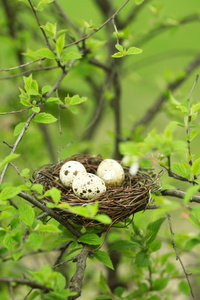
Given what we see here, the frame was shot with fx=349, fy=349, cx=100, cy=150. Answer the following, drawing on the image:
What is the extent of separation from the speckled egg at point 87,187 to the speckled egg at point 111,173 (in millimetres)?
99

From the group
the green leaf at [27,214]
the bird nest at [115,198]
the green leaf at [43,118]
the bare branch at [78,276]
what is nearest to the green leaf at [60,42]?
the green leaf at [43,118]

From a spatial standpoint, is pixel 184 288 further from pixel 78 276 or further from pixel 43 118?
pixel 43 118

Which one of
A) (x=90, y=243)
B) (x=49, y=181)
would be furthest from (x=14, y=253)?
(x=49, y=181)

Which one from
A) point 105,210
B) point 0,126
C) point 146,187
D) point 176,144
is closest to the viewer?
point 176,144

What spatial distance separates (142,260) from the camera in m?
1.24

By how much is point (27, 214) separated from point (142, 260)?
52cm

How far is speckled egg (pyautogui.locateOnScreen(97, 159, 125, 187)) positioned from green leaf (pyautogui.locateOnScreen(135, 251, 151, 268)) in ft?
1.18

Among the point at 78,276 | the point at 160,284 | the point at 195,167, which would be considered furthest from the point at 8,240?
the point at 160,284

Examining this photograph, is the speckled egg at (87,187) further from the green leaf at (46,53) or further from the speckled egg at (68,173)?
the green leaf at (46,53)

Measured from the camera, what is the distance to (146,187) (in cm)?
126

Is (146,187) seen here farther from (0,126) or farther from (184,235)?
(0,126)

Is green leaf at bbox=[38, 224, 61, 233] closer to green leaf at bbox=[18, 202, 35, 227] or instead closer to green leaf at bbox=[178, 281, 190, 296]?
green leaf at bbox=[18, 202, 35, 227]

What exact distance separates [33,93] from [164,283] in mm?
896

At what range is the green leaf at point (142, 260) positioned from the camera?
1224mm
